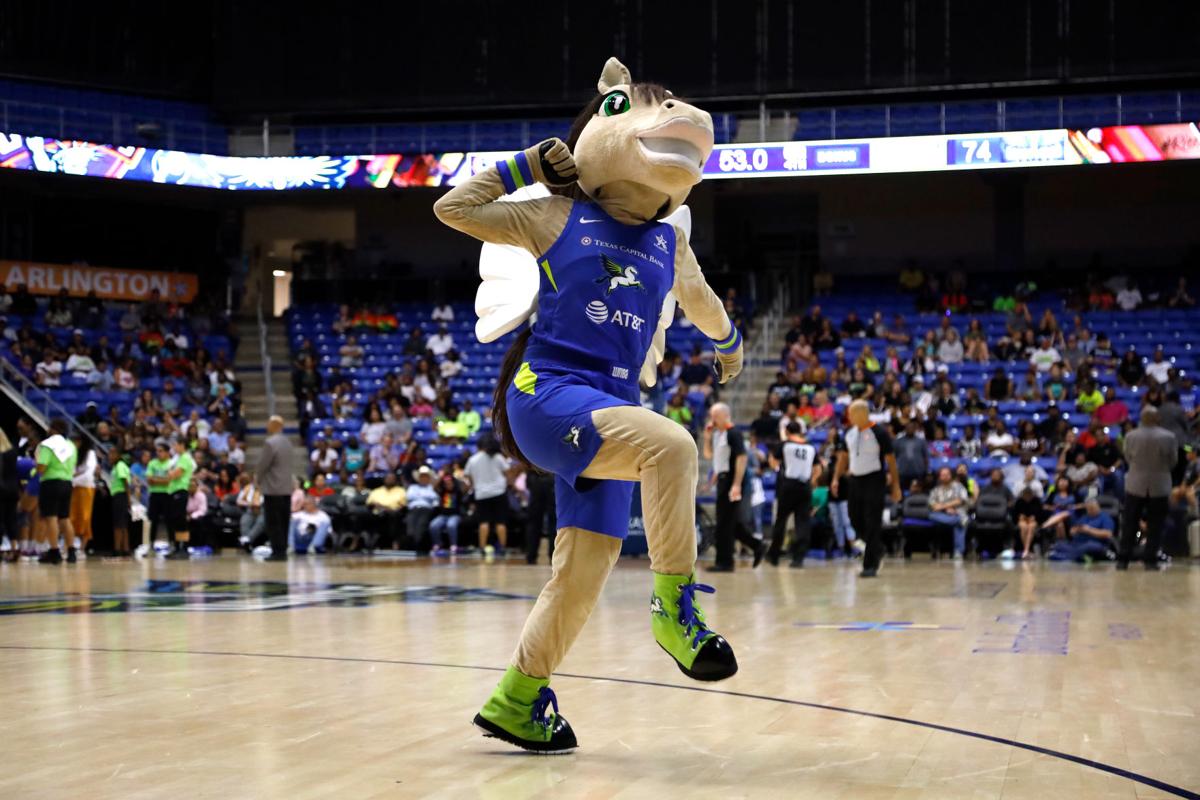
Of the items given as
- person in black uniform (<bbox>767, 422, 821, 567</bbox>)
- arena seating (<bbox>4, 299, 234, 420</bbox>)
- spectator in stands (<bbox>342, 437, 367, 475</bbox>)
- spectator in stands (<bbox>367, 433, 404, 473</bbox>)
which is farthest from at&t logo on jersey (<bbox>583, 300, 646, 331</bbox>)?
arena seating (<bbox>4, 299, 234, 420</bbox>)

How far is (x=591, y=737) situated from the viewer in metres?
4.32

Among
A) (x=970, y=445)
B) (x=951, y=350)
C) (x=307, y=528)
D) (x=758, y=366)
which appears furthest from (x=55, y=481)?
(x=951, y=350)

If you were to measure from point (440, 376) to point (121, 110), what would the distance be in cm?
840

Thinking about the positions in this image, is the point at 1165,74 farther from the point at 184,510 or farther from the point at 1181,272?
the point at 184,510

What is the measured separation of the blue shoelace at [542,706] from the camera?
412 centimetres

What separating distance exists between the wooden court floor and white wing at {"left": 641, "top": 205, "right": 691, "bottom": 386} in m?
1.10

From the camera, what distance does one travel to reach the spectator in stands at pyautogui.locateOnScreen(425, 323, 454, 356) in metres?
24.5

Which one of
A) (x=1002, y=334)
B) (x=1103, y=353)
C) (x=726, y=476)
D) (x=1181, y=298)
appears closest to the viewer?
(x=726, y=476)

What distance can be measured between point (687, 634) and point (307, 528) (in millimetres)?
15279

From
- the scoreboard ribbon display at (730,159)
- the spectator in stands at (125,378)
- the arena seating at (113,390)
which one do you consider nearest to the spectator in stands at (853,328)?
the scoreboard ribbon display at (730,159)

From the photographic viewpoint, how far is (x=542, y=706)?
4.16 m

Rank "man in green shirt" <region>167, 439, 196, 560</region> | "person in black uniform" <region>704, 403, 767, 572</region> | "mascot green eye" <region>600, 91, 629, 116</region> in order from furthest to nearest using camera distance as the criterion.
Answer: "man in green shirt" <region>167, 439, 196, 560</region>, "person in black uniform" <region>704, 403, 767, 572</region>, "mascot green eye" <region>600, 91, 629, 116</region>

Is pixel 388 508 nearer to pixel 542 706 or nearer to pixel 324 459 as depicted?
pixel 324 459

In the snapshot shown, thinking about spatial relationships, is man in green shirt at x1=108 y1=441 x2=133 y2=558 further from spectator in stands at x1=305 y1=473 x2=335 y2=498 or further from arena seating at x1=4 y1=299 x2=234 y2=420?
arena seating at x1=4 y1=299 x2=234 y2=420
